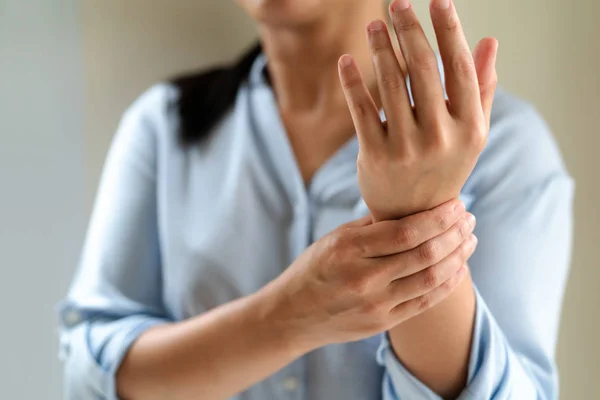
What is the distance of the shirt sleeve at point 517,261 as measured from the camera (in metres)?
0.46

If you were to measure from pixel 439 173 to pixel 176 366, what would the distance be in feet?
1.00

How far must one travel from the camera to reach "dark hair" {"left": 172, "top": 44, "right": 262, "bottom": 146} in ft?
2.15

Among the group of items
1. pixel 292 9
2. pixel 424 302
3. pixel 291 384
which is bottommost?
pixel 291 384

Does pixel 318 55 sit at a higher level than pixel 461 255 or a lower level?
higher

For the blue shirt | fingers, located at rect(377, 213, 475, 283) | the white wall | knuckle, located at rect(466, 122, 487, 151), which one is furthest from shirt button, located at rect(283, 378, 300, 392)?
the white wall

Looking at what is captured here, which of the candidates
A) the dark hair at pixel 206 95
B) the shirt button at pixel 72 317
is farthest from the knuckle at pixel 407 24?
the shirt button at pixel 72 317

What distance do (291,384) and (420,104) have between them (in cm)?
33

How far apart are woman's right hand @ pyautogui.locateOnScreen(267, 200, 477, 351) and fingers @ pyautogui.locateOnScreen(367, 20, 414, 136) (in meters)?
0.07

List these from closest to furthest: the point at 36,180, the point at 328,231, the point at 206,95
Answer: the point at 328,231
the point at 206,95
the point at 36,180

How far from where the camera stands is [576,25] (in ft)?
1.82

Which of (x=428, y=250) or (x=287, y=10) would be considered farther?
(x=287, y=10)

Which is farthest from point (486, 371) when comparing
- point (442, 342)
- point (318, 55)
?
point (318, 55)

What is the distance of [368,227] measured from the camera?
401 millimetres

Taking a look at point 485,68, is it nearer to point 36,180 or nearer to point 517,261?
point 517,261
